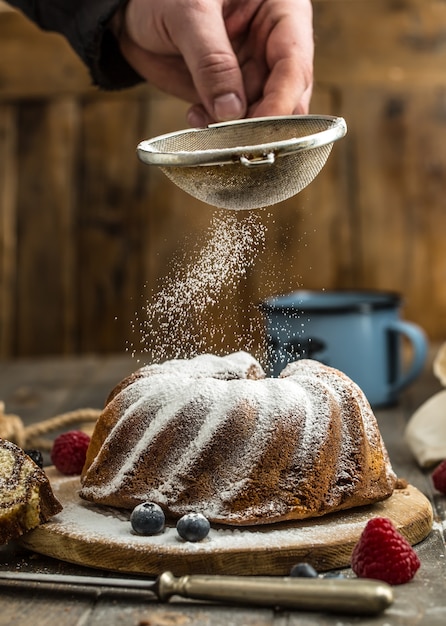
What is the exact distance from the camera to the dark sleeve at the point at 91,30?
83.4 inches

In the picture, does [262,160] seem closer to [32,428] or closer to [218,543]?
[218,543]

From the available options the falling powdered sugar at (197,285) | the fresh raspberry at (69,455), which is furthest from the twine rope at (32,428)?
the falling powdered sugar at (197,285)

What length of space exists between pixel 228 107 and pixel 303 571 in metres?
1.01

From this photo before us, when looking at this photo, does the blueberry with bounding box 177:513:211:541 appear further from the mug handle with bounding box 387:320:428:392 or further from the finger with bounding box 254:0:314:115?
the mug handle with bounding box 387:320:428:392

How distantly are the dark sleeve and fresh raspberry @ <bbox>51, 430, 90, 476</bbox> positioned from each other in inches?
38.0

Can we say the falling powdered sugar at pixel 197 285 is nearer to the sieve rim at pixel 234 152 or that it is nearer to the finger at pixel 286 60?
the sieve rim at pixel 234 152

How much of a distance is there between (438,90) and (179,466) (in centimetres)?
268

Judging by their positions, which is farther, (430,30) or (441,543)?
(430,30)

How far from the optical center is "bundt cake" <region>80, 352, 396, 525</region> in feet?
4.33

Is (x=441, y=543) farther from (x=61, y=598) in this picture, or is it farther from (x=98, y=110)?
(x=98, y=110)

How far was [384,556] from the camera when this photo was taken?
1146mm

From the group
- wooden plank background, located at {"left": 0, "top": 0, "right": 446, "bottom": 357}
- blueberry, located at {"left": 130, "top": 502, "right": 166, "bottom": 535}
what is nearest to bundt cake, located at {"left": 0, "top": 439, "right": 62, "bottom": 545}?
blueberry, located at {"left": 130, "top": 502, "right": 166, "bottom": 535}

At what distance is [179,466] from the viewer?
1355mm

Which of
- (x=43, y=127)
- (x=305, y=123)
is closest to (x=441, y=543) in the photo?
(x=305, y=123)
